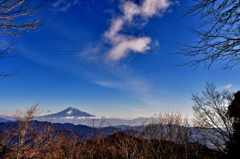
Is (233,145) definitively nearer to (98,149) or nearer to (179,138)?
(179,138)

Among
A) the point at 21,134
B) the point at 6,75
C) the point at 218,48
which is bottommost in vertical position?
the point at 21,134

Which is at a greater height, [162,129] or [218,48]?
[218,48]

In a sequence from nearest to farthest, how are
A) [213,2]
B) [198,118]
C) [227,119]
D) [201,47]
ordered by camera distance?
[213,2] < [201,47] < [227,119] < [198,118]

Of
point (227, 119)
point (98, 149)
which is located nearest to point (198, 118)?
point (227, 119)

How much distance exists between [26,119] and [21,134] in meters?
2.00

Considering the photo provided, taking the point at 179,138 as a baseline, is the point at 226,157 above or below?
below

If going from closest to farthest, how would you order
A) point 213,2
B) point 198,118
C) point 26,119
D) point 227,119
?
point 213,2
point 227,119
point 198,118
point 26,119

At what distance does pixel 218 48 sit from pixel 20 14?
5607 millimetres

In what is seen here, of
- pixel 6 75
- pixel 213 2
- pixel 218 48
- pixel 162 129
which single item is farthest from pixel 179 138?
pixel 6 75

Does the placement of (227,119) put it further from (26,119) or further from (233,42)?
(26,119)

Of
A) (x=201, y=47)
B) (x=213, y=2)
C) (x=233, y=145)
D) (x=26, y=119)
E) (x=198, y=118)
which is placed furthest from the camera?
(x=26, y=119)

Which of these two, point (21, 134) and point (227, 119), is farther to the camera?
point (21, 134)

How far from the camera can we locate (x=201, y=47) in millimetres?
3680

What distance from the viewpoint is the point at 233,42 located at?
11.1ft
